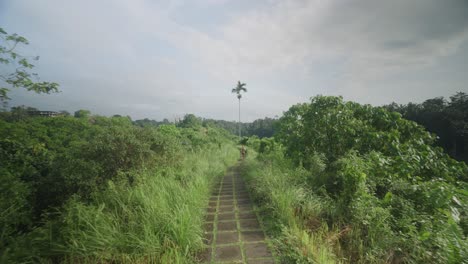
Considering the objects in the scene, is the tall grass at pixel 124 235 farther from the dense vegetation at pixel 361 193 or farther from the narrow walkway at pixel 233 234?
the dense vegetation at pixel 361 193

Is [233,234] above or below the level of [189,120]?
below

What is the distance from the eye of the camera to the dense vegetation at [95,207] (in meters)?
2.49

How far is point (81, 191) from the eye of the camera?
3.70 meters

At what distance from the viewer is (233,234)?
10.3 ft

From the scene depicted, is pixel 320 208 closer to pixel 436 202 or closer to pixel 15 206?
pixel 436 202

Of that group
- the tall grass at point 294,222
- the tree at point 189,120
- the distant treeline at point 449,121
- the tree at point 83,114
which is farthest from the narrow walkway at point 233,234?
the tree at point 83,114

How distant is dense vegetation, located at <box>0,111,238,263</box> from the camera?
2.49m

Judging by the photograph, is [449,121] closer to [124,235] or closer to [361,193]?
[361,193]

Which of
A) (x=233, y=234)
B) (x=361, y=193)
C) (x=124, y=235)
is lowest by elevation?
(x=233, y=234)

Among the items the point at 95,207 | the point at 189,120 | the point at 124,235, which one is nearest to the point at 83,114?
the point at 189,120

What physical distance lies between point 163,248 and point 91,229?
118 centimetres

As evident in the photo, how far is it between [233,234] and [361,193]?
2231mm

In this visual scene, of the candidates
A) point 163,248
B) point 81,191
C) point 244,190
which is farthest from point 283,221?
point 81,191

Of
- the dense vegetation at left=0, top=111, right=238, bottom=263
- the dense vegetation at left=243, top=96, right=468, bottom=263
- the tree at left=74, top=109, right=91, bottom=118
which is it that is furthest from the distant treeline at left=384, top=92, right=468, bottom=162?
the tree at left=74, top=109, right=91, bottom=118
